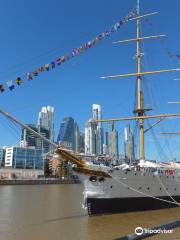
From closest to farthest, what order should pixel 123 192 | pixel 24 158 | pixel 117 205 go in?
pixel 117 205 → pixel 123 192 → pixel 24 158

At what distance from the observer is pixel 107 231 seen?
62.6ft

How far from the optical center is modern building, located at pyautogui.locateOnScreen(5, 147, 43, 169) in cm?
16194

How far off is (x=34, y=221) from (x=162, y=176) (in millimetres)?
12513

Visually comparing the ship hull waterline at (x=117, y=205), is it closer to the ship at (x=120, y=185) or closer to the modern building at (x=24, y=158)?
the ship at (x=120, y=185)

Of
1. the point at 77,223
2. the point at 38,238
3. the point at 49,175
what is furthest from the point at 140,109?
the point at 49,175

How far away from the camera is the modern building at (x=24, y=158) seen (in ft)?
531

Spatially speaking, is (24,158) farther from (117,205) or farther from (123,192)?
(117,205)

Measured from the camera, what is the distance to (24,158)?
164 metres

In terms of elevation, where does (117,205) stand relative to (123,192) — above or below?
below

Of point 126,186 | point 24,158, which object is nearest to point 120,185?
point 126,186

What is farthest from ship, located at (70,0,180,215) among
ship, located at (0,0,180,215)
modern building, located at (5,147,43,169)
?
modern building, located at (5,147,43,169)

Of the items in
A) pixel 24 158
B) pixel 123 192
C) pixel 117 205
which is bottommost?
pixel 117 205

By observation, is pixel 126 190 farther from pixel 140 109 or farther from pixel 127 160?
pixel 140 109

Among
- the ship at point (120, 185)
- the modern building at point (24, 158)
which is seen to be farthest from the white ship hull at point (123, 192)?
the modern building at point (24, 158)
